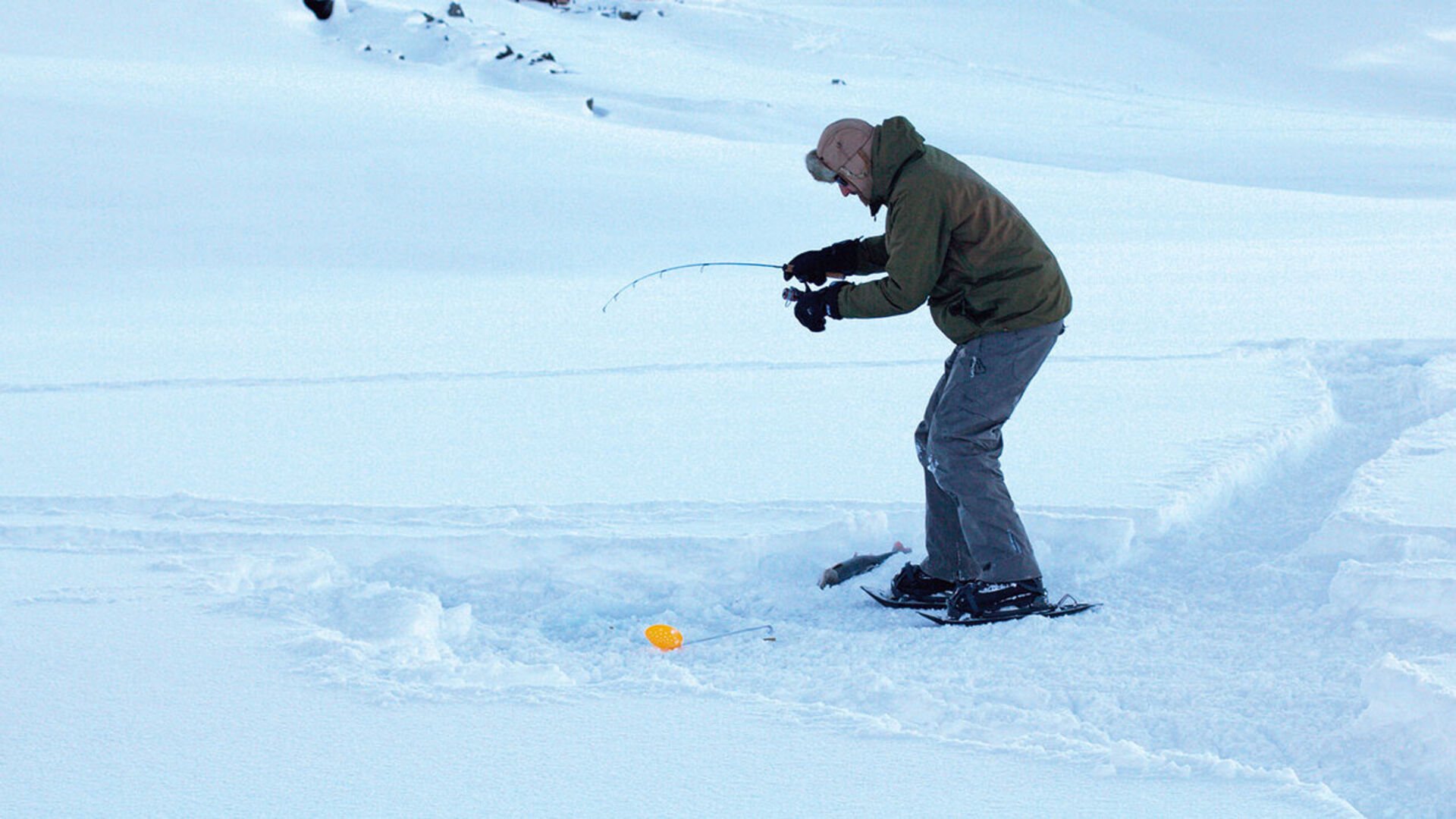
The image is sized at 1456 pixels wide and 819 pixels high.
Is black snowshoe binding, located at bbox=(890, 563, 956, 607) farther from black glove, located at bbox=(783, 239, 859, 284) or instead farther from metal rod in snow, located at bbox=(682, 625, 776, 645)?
black glove, located at bbox=(783, 239, 859, 284)

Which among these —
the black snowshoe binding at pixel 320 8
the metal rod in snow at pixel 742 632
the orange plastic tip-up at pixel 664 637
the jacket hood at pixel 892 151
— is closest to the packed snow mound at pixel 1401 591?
the metal rod in snow at pixel 742 632

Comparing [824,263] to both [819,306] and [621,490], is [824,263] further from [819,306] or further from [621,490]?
[621,490]

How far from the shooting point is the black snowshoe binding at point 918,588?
4270 mm

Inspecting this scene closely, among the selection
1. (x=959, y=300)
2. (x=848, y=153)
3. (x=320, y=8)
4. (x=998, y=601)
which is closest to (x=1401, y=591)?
(x=998, y=601)

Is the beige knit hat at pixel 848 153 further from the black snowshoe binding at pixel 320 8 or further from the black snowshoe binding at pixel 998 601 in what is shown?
the black snowshoe binding at pixel 320 8

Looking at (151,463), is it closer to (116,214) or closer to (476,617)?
(476,617)

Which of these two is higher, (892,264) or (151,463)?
(892,264)

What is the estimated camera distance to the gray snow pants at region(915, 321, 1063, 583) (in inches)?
150

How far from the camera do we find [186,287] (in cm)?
951

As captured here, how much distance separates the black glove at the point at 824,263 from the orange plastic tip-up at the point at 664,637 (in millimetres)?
1065

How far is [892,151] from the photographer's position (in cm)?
362

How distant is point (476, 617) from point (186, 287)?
637cm

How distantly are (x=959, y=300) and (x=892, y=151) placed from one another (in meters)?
0.48

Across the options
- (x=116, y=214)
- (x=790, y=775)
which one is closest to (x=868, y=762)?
(x=790, y=775)
